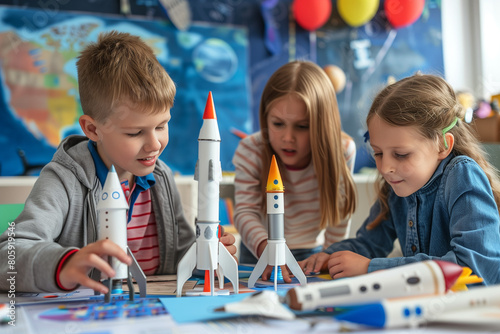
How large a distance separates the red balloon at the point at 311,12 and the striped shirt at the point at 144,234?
7.36 ft

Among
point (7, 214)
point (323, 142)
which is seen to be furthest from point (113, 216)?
point (323, 142)

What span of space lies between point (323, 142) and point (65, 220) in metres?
0.68

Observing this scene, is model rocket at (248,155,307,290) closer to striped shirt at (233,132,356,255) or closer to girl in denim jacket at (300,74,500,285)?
girl in denim jacket at (300,74,500,285)

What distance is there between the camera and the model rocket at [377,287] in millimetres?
610

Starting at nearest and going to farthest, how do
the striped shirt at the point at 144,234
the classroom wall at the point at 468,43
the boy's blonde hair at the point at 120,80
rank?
the boy's blonde hair at the point at 120,80 → the striped shirt at the point at 144,234 → the classroom wall at the point at 468,43

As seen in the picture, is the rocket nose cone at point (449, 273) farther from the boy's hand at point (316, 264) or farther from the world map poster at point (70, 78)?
the world map poster at point (70, 78)

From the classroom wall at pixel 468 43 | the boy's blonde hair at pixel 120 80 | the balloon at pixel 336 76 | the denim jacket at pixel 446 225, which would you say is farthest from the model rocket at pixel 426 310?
the classroom wall at pixel 468 43

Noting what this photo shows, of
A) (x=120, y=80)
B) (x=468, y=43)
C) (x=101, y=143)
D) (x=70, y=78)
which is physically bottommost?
(x=101, y=143)

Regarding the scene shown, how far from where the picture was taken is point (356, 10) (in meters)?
3.10

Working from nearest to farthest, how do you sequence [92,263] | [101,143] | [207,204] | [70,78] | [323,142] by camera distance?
[92,263] < [207,204] < [101,143] < [323,142] < [70,78]

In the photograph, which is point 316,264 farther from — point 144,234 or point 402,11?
point 402,11

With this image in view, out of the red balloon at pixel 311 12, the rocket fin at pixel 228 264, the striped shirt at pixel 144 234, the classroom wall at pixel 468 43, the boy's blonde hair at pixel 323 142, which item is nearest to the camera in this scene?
the rocket fin at pixel 228 264

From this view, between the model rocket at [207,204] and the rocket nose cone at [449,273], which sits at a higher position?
the model rocket at [207,204]

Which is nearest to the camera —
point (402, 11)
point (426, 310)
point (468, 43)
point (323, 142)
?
point (426, 310)
